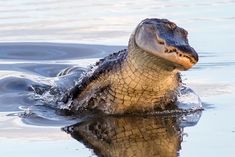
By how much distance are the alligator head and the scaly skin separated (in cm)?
55

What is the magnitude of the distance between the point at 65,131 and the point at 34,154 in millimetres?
882

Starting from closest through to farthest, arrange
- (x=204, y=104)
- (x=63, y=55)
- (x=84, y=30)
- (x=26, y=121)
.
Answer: (x=26, y=121) → (x=204, y=104) → (x=63, y=55) → (x=84, y=30)

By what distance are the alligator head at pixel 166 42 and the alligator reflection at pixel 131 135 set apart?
56cm

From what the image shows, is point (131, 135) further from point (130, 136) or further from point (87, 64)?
point (87, 64)

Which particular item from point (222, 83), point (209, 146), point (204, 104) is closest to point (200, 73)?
point (222, 83)

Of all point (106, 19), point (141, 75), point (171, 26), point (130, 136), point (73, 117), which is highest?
point (106, 19)

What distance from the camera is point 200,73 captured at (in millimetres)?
9328

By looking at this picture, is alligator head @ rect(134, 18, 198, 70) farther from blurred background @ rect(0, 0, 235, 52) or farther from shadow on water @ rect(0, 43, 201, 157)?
blurred background @ rect(0, 0, 235, 52)

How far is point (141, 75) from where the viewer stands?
24.1 ft

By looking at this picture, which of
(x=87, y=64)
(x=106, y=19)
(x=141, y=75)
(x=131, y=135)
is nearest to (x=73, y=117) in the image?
(x=141, y=75)

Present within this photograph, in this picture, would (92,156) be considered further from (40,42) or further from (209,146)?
(40,42)

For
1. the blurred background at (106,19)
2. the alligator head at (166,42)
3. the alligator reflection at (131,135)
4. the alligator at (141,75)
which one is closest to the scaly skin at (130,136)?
the alligator reflection at (131,135)

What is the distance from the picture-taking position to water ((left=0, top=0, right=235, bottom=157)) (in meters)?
6.30

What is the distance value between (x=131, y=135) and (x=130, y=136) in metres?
0.04
